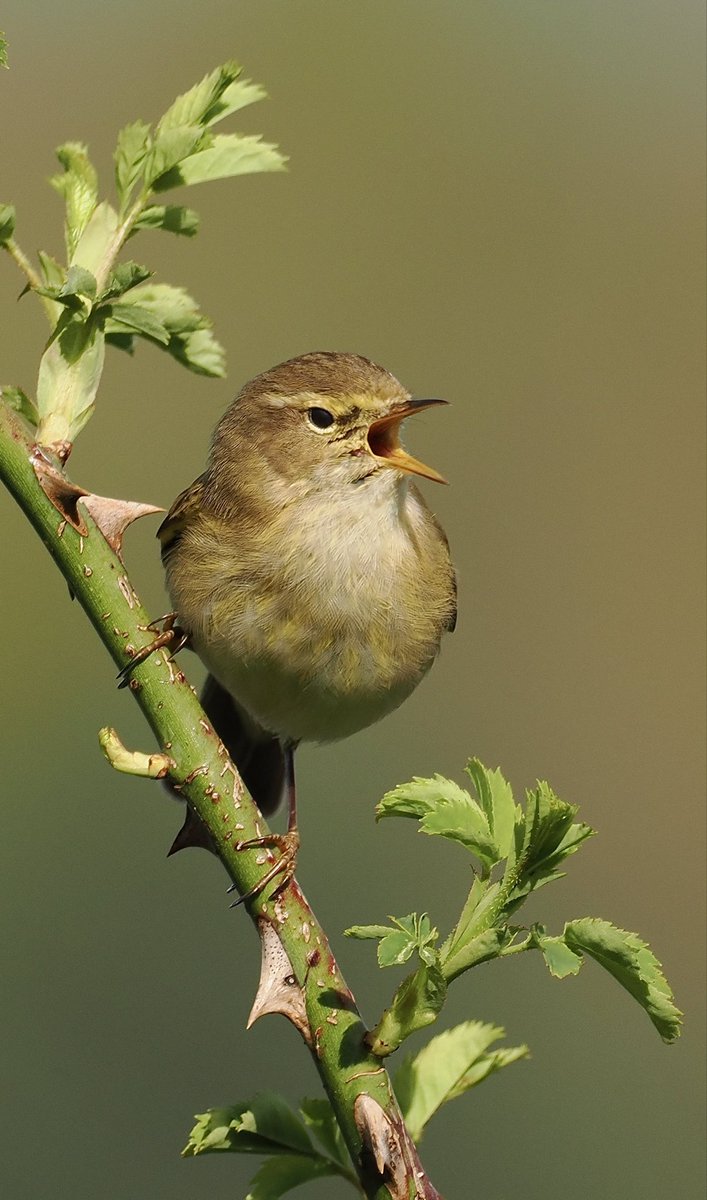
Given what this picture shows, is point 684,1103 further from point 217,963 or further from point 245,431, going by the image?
point 245,431

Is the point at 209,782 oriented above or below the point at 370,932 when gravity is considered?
above

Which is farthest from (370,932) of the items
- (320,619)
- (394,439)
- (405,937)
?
(394,439)

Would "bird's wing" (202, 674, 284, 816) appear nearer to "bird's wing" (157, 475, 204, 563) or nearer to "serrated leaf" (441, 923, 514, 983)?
"bird's wing" (157, 475, 204, 563)

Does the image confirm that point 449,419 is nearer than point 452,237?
Yes

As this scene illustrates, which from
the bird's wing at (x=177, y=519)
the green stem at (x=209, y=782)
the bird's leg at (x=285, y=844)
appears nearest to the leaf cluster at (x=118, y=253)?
the green stem at (x=209, y=782)

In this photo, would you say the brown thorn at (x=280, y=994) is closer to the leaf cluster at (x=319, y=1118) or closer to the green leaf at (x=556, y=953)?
the leaf cluster at (x=319, y=1118)

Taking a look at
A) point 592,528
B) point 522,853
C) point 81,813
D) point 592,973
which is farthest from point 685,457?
point 522,853

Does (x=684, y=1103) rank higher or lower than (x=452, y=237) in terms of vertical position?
lower

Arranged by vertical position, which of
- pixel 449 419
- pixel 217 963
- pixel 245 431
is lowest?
pixel 217 963

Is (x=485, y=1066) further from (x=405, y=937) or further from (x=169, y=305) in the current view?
(x=169, y=305)
